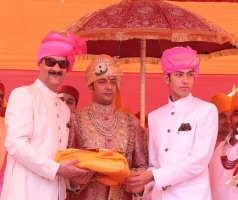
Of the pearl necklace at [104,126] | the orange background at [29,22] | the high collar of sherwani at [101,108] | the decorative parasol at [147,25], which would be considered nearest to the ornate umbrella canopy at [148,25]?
the decorative parasol at [147,25]

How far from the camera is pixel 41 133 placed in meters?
4.95

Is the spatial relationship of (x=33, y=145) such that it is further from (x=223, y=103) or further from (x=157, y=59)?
(x=223, y=103)

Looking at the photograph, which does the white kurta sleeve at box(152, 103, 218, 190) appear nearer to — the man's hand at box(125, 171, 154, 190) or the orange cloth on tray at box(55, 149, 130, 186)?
the man's hand at box(125, 171, 154, 190)

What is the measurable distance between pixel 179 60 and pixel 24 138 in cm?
129

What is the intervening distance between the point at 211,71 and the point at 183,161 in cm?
306

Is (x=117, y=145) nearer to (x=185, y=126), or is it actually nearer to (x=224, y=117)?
(x=185, y=126)

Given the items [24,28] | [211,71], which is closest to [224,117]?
[211,71]

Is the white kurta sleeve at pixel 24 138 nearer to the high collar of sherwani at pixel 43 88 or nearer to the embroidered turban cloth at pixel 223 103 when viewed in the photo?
the high collar of sherwani at pixel 43 88

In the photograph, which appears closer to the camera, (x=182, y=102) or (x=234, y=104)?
(x=182, y=102)

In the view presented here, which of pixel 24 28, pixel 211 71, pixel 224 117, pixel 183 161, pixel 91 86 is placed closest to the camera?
pixel 183 161

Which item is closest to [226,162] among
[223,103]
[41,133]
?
[223,103]

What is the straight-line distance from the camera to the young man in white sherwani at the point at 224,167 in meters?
5.68

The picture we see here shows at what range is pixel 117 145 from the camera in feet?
17.4

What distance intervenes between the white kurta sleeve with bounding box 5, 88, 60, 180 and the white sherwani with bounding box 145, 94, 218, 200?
2.68 feet
